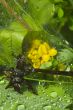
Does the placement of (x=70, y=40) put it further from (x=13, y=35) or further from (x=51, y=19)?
(x=13, y=35)

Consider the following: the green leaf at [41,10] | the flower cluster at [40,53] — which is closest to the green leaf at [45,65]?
the flower cluster at [40,53]

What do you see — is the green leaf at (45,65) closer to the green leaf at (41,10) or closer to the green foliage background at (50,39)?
the green foliage background at (50,39)

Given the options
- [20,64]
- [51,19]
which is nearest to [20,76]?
[20,64]

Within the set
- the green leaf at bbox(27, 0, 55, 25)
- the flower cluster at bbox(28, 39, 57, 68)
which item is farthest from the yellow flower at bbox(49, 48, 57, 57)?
the green leaf at bbox(27, 0, 55, 25)

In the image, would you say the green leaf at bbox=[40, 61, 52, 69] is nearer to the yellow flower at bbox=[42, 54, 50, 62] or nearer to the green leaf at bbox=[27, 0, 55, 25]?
the yellow flower at bbox=[42, 54, 50, 62]

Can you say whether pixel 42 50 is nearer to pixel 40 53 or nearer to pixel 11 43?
pixel 40 53

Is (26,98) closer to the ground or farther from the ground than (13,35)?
closer to the ground
